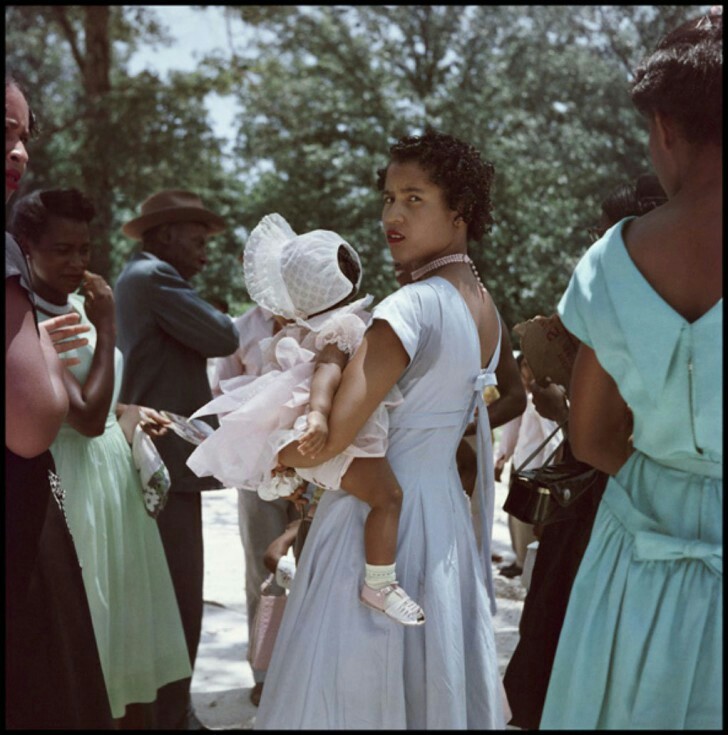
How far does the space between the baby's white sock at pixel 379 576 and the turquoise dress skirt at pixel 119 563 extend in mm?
1715

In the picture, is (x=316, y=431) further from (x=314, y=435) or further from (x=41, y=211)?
(x=41, y=211)

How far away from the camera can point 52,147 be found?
94.4 ft

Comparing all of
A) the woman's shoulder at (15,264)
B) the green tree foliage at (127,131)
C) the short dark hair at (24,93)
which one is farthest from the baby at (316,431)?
the green tree foliage at (127,131)

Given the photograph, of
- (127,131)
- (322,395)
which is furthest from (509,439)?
(127,131)

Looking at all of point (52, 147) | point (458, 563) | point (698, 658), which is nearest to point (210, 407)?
point (458, 563)

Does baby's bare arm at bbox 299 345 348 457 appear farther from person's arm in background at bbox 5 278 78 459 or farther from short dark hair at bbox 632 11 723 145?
short dark hair at bbox 632 11 723 145

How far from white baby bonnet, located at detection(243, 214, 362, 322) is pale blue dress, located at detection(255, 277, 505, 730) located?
0.38 meters

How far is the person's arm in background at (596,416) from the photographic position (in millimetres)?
2217

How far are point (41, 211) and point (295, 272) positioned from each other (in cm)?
149

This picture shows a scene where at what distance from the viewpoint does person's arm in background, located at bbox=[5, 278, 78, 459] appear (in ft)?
7.17

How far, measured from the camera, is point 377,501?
279 centimetres

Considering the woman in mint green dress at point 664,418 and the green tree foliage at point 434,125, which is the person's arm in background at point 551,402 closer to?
the woman in mint green dress at point 664,418

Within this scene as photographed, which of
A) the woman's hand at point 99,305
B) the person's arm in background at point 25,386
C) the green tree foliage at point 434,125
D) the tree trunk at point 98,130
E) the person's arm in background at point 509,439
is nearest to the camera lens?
the person's arm in background at point 25,386

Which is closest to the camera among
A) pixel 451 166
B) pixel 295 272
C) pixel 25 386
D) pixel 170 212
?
pixel 25 386
